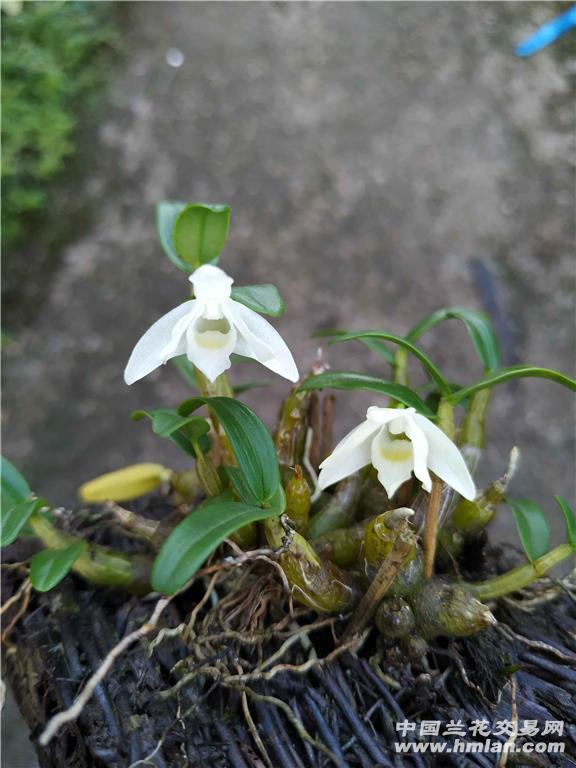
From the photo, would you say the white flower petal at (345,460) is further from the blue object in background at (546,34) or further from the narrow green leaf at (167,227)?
the blue object in background at (546,34)

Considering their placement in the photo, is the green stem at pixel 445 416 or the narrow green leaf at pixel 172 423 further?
the green stem at pixel 445 416

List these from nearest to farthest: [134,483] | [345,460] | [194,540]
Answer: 1. [194,540]
2. [345,460]
3. [134,483]

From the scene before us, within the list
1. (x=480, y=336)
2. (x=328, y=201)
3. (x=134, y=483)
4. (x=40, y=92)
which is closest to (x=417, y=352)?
(x=480, y=336)

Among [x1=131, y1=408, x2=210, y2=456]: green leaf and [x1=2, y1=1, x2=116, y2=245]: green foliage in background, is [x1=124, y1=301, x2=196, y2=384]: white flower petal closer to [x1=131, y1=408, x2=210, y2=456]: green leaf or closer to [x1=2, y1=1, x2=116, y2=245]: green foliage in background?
[x1=131, y1=408, x2=210, y2=456]: green leaf

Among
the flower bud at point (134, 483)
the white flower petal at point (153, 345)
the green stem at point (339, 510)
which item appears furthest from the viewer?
the flower bud at point (134, 483)

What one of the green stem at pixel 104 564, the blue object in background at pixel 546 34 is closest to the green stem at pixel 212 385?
the green stem at pixel 104 564

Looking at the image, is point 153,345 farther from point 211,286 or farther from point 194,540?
point 194,540
